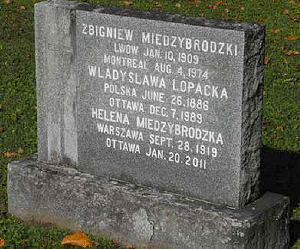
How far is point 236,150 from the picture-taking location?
18.2 ft

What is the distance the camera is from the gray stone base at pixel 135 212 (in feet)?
18.3

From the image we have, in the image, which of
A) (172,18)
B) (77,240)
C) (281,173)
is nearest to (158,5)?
(281,173)

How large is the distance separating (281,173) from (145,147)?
182 cm

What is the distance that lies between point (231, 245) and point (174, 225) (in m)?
0.43

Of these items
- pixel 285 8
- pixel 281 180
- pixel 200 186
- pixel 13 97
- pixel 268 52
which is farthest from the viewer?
pixel 285 8

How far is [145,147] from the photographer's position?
5996 millimetres

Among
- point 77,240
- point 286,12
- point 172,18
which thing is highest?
point 172,18

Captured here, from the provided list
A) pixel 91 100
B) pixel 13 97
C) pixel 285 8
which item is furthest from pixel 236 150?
pixel 285 8

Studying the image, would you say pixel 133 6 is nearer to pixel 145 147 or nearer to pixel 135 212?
pixel 145 147

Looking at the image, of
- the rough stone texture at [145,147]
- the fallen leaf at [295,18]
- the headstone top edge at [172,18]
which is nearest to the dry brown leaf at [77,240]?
the rough stone texture at [145,147]

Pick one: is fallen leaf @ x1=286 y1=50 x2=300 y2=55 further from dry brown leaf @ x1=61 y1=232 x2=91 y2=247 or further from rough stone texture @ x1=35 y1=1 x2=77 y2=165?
dry brown leaf @ x1=61 y1=232 x2=91 y2=247

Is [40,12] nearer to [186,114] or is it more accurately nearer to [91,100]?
[91,100]

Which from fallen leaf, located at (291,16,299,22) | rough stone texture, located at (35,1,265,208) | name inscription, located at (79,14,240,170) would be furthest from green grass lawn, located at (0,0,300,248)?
name inscription, located at (79,14,240,170)

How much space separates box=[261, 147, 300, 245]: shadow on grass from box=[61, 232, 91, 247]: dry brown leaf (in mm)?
1579
